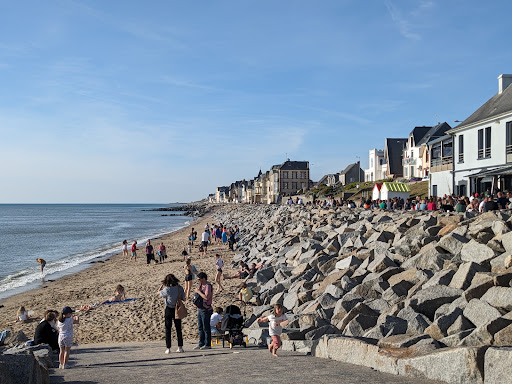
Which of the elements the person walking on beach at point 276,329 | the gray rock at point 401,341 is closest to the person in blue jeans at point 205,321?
the person walking on beach at point 276,329

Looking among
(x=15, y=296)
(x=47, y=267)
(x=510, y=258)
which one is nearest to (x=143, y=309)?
(x=15, y=296)

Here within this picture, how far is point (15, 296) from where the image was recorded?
20328 mm

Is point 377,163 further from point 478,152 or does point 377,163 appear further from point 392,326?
point 392,326

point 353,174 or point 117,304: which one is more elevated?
point 353,174

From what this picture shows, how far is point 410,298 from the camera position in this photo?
8.20 m

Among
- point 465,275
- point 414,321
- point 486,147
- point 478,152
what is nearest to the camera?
point 414,321

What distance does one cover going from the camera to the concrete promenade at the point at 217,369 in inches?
239

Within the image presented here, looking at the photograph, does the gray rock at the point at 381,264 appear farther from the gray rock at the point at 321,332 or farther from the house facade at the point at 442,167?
the house facade at the point at 442,167

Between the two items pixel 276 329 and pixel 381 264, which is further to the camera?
pixel 381 264

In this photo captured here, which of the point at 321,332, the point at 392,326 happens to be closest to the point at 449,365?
the point at 392,326

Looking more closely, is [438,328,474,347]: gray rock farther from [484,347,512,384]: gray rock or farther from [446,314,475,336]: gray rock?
[484,347,512,384]: gray rock

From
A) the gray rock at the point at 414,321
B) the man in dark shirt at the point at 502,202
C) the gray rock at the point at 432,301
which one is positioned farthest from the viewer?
the man in dark shirt at the point at 502,202

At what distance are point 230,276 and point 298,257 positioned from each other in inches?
140

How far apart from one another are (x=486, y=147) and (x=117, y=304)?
57.9 feet
